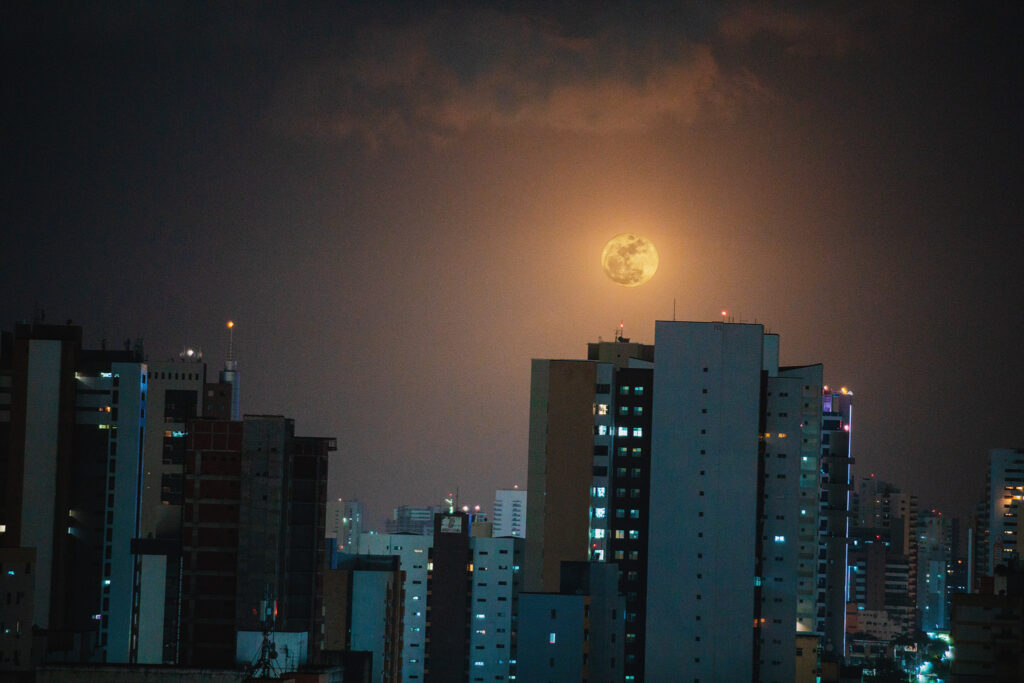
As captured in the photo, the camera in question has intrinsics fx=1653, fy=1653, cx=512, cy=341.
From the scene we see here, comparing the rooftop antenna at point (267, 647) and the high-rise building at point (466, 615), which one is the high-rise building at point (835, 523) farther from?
the rooftop antenna at point (267, 647)

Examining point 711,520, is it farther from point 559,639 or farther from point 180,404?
point 180,404

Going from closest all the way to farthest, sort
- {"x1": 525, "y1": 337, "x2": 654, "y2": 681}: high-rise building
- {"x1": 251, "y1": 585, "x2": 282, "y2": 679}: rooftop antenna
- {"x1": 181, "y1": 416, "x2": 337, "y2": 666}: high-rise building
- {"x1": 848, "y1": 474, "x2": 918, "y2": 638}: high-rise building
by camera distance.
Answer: {"x1": 251, "y1": 585, "x2": 282, "y2": 679}: rooftop antenna < {"x1": 181, "y1": 416, "x2": 337, "y2": 666}: high-rise building < {"x1": 525, "y1": 337, "x2": 654, "y2": 681}: high-rise building < {"x1": 848, "y1": 474, "x2": 918, "y2": 638}: high-rise building

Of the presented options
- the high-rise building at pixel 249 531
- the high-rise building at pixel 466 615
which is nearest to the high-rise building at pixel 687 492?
the high-rise building at pixel 466 615

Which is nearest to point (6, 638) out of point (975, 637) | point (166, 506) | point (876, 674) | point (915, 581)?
point (166, 506)

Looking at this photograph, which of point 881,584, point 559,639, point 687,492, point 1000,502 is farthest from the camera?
point 881,584

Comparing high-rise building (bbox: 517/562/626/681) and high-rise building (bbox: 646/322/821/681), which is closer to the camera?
high-rise building (bbox: 517/562/626/681)

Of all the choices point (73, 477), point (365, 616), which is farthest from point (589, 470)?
point (73, 477)

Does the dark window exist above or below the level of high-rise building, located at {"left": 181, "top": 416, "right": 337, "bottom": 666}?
above

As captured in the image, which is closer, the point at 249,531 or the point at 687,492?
the point at 249,531

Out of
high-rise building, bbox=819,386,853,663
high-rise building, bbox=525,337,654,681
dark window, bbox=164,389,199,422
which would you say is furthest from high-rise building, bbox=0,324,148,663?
high-rise building, bbox=819,386,853,663

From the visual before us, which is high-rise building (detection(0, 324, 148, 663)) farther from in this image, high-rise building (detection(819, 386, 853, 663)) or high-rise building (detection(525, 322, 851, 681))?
high-rise building (detection(819, 386, 853, 663))
